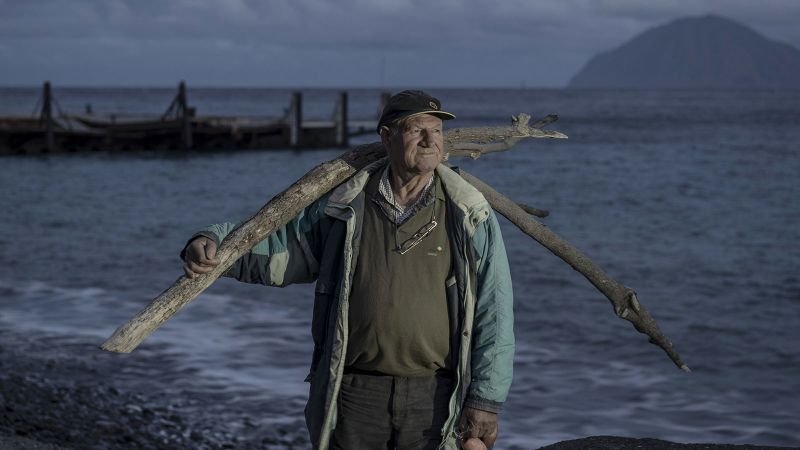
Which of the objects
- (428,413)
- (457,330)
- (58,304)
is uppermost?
(457,330)

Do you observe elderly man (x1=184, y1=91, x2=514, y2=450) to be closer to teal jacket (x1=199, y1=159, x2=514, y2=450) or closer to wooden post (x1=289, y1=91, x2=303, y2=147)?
teal jacket (x1=199, y1=159, x2=514, y2=450)

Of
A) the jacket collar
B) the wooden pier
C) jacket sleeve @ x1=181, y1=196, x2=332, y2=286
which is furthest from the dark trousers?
the wooden pier

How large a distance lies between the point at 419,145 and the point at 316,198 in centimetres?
56

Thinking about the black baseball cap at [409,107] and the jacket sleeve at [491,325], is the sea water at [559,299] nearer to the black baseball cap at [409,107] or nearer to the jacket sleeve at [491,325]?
the jacket sleeve at [491,325]

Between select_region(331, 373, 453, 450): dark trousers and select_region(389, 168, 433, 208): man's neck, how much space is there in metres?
0.58

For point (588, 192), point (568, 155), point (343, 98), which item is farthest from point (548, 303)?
point (568, 155)

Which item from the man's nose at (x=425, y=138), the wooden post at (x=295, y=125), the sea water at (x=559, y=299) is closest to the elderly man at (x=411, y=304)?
the man's nose at (x=425, y=138)

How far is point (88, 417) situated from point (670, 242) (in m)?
15.8

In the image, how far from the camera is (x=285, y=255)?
3.68m

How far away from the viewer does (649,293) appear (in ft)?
52.9

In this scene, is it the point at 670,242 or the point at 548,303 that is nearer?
the point at 548,303

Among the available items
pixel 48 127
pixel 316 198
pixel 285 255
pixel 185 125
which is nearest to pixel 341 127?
pixel 185 125

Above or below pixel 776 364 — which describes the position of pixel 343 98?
above

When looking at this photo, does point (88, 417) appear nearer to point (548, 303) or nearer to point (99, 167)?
point (548, 303)
